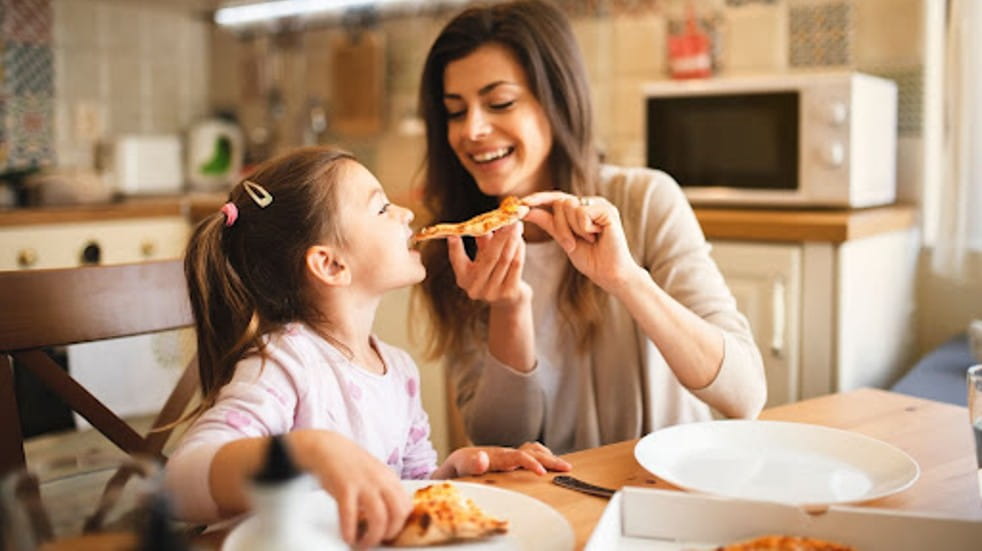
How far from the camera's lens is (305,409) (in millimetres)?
1123

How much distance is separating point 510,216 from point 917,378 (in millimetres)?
1283

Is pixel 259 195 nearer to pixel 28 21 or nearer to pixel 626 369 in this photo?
pixel 626 369

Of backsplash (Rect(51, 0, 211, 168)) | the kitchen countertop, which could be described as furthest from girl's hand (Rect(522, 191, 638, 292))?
backsplash (Rect(51, 0, 211, 168))

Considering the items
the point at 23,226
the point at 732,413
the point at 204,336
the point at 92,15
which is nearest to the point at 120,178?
the point at 92,15

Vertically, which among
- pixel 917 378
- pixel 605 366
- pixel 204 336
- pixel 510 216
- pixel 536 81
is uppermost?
pixel 536 81

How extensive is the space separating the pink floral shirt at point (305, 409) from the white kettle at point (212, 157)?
2769mm

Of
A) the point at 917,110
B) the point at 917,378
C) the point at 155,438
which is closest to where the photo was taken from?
the point at 155,438

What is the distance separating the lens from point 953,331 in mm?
2695

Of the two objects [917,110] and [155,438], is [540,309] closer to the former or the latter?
[155,438]

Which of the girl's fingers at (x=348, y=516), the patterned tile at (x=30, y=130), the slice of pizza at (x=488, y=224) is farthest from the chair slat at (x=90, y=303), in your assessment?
the patterned tile at (x=30, y=130)

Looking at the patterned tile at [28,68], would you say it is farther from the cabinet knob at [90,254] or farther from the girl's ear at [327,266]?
the girl's ear at [327,266]

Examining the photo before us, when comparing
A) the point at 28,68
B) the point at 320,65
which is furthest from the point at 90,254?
the point at 320,65

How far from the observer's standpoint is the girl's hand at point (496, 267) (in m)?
1.40

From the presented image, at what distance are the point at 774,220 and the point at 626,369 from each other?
0.87m
